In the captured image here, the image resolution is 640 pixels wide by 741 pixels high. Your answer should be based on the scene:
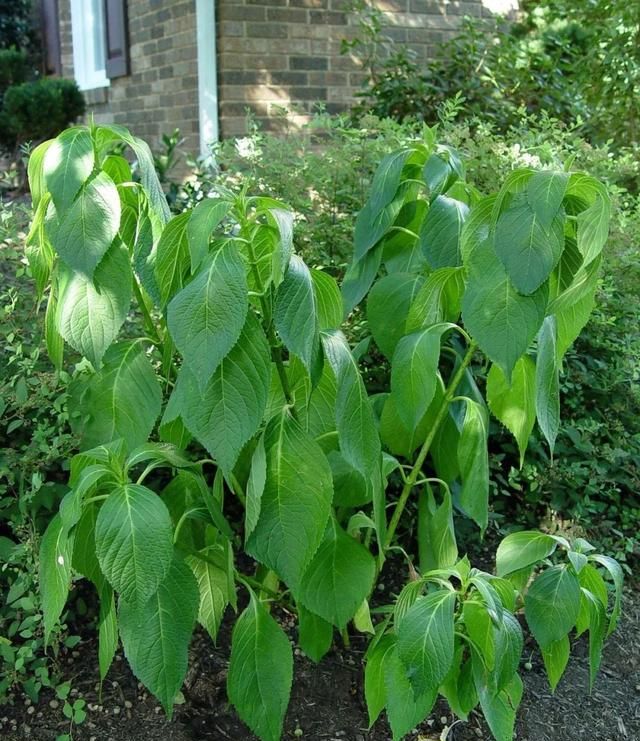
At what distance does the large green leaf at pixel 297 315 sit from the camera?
57.9 inches

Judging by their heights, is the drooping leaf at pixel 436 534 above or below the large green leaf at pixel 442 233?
below

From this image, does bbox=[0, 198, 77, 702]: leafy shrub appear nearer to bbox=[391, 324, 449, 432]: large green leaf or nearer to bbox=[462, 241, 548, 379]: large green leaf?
bbox=[391, 324, 449, 432]: large green leaf

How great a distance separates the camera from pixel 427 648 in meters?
1.62

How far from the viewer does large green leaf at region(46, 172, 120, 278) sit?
161 centimetres

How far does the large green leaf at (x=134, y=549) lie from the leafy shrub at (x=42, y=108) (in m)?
8.61

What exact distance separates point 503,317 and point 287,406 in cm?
45

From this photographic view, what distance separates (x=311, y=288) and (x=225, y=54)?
556 centimetres

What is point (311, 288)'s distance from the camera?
1513 millimetres

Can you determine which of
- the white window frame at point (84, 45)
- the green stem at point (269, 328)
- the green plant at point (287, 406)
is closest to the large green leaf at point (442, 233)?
the green plant at point (287, 406)

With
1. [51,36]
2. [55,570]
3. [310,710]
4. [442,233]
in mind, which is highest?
[51,36]

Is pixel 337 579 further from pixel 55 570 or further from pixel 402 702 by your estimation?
pixel 55 570

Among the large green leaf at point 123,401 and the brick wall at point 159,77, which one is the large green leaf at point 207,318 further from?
the brick wall at point 159,77

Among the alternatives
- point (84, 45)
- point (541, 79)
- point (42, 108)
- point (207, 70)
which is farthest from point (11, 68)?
point (541, 79)

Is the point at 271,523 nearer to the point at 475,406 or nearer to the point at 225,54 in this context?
the point at 475,406
